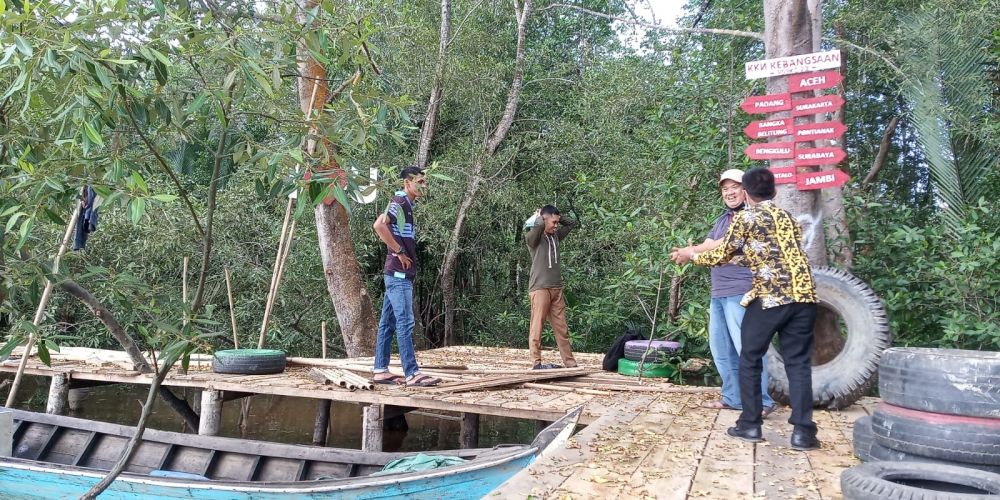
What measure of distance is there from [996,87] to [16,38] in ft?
33.1

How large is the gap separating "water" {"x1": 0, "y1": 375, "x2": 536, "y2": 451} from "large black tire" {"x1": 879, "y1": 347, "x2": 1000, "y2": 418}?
7421 millimetres

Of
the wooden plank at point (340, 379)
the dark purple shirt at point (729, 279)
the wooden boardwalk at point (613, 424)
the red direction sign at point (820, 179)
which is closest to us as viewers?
the wooden boardwalk at point (613, 424)

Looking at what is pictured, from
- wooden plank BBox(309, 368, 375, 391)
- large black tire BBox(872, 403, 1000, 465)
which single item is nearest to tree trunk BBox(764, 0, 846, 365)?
large black tire BBox(872, 403, 1000, 465)

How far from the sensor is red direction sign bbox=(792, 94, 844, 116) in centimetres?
546

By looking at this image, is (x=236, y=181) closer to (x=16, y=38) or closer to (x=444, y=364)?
(x=444, y=364)

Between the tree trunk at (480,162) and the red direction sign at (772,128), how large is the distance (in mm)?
6218

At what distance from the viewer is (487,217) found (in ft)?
40.2

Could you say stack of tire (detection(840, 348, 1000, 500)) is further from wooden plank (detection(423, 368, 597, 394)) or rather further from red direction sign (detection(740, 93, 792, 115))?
wooden plank (detection(423, 368, 597, 394))

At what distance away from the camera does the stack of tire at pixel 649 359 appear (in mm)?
7074

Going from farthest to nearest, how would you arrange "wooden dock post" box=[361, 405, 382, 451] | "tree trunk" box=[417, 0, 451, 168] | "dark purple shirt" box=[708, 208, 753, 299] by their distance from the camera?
"tree trunk" box=[417, 0, 451, 168], "wooden dock post" box=[361, 405, 382, 451], "dark purple shirt" box=[708, 208, 753, 299]

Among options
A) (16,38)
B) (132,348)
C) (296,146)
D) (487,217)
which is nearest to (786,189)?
(296,146)

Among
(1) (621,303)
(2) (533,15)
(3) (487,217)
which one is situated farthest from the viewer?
(2) (533,15)

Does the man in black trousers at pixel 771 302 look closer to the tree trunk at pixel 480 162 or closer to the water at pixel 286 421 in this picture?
the water at pixel 286 421

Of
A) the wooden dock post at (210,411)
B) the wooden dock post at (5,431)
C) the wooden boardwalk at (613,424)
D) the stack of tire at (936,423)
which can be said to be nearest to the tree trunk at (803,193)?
the wooden boardwalk at (613,424)
